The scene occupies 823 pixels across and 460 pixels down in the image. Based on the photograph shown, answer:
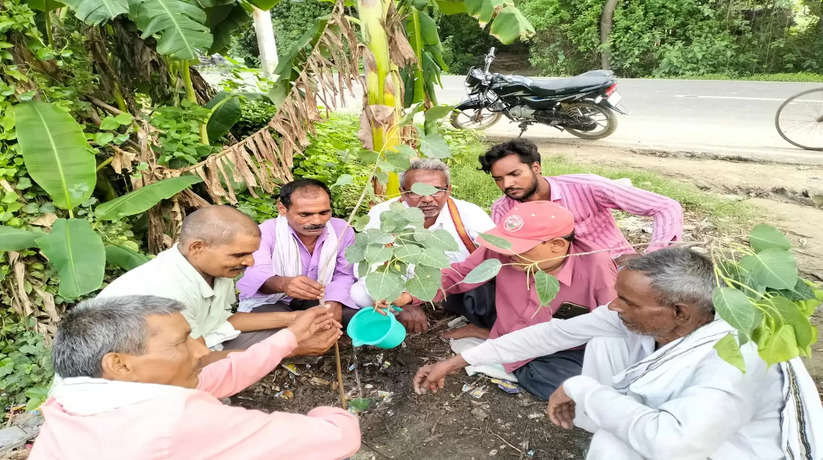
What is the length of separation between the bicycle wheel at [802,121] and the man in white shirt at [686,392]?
5271mm

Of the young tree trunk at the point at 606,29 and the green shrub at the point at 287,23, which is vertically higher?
the green shrub at the point at 287,23

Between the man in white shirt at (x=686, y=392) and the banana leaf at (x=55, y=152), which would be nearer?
the man in white shirt at (x=686, y=392)

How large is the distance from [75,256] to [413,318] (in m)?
1.59

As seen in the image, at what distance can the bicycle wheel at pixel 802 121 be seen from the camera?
5677mm

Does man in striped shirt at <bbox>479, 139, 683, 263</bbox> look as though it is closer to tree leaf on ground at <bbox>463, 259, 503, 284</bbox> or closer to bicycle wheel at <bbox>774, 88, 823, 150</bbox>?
tree leaf on ground at <bbox>463, 259, 503, 284</bbox>

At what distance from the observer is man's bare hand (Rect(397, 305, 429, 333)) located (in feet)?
9.20

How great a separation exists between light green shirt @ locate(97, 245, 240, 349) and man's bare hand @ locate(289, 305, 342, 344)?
1.31 ft

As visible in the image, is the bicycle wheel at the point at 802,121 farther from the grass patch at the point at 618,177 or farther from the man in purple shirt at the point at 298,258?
the man in purple shirt at the point at 298,258

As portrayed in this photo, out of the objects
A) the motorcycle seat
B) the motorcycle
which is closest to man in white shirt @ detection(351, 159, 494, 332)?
the motorcycle

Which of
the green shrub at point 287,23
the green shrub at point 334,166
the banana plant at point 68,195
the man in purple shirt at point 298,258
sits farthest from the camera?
the green shrub at point 287,23

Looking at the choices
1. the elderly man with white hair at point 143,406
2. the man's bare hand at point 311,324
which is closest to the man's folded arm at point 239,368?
the man's bare hand at point 311,324

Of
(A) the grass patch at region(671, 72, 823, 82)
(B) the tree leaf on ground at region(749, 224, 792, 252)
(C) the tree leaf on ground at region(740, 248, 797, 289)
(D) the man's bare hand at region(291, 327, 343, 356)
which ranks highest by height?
(B) the tree leaf on ground at region(749, 224, 792, 252)

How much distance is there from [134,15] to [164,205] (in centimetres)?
101

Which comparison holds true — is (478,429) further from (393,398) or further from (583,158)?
(583,158)
